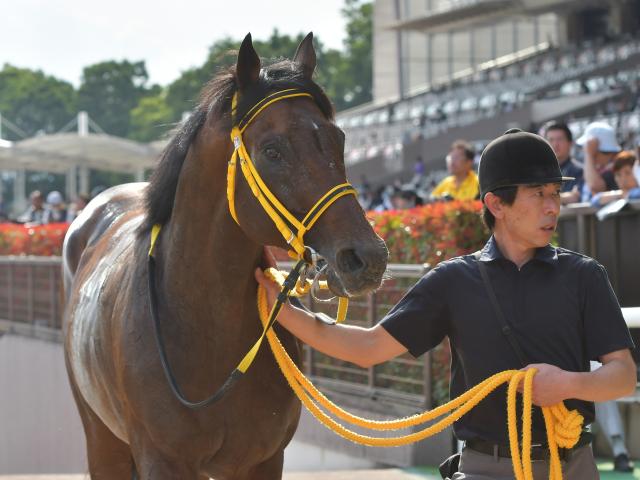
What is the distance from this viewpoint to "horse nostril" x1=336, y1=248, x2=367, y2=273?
10.8 ft

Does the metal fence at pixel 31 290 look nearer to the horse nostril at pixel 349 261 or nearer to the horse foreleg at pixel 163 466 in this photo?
the horse foreleg at pixel 163 466

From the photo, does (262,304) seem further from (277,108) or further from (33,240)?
(33,240)

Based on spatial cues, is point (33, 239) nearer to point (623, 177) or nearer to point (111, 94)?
point (623, 177)

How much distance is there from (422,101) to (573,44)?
6570mm

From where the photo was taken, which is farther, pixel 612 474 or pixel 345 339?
pixel 612 474

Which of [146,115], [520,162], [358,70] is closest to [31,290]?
[520,162]

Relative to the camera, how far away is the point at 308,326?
12.2 ft

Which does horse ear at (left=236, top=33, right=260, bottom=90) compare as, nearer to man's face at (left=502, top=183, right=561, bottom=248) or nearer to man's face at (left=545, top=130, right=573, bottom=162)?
man's face at (left=502, top=183, right=561, bottom=248)

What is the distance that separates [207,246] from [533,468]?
1.52 meters

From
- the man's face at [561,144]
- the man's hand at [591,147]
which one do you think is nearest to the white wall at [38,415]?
the man's face at [561,144]

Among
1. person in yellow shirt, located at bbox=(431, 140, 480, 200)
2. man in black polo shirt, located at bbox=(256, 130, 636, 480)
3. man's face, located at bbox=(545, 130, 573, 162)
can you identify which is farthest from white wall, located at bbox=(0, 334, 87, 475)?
man in black polo shirt, located at bbox=(256, 130, 636, 480)

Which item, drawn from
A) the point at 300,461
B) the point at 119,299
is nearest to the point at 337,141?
the point at 119,299

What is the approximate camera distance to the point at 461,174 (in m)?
9.76

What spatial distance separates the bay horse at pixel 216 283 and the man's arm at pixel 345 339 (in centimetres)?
29
